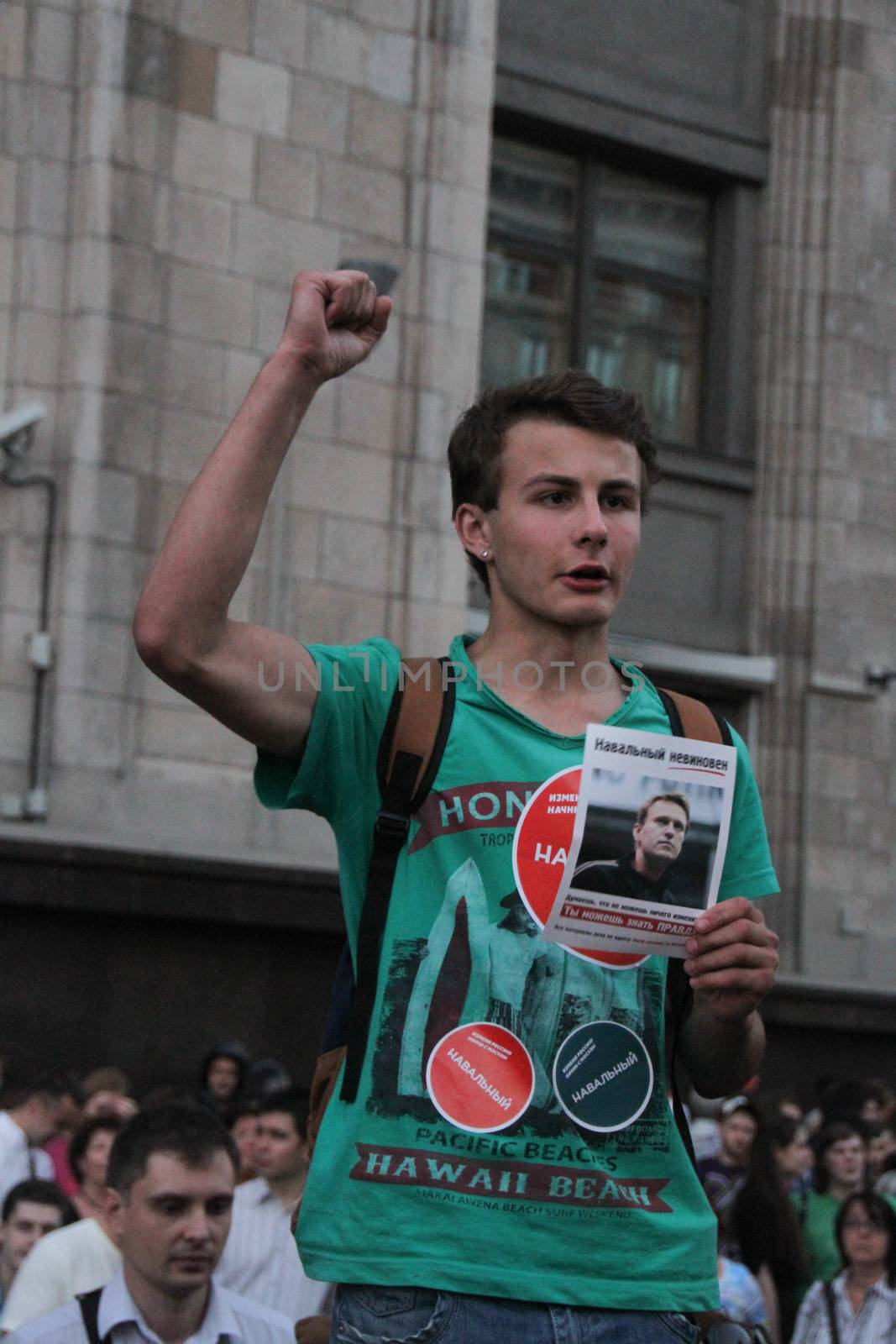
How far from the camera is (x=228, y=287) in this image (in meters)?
15.9

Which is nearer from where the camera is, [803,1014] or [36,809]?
[36,809]

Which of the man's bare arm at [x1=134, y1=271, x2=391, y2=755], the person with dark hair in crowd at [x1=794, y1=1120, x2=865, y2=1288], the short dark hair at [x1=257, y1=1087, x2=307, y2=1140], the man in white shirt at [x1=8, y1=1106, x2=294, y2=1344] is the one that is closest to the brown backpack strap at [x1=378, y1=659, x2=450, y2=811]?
the man's bare arm at [x1=134, y1=271, x2=391, y2=755]

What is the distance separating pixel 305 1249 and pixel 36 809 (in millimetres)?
11862

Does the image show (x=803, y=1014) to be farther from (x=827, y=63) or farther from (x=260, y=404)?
(x=260, y=404)

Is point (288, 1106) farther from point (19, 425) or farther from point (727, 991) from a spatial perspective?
point (727, 991)

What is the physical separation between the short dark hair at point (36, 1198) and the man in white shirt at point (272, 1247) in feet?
2.03

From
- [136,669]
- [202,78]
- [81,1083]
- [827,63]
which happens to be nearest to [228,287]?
[202,78]

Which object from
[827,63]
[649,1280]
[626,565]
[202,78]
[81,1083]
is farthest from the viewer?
[827,63]

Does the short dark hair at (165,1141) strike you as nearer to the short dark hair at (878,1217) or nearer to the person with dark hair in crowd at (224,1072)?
the short dark hair at (878,1217)

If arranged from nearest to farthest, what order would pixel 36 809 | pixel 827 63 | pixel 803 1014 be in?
pixel 36 809 → pixel 803 1014 → pixel 827 63

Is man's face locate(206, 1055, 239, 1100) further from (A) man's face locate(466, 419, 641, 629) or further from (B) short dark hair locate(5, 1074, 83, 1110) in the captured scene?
(A) man's face locate(466, 419, 641, 629)

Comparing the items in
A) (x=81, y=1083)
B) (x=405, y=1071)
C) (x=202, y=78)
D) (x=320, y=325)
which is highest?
(x=202, y=78)

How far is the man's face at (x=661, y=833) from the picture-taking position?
9.71ft

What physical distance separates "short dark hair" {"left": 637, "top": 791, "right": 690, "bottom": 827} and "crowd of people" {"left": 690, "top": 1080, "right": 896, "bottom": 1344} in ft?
15.7
